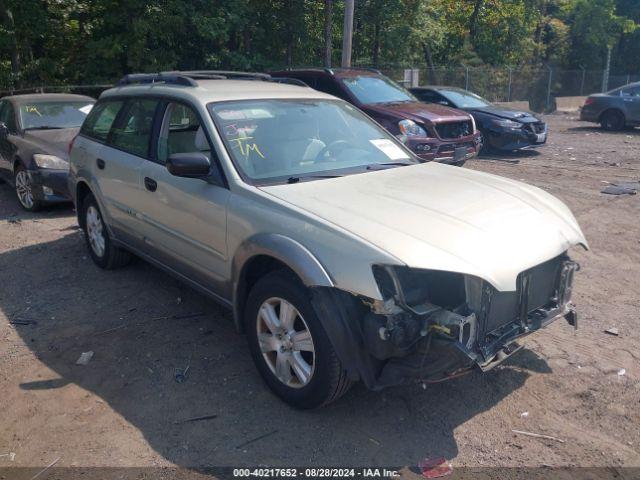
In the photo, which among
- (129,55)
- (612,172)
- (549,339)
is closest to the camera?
(549,339)

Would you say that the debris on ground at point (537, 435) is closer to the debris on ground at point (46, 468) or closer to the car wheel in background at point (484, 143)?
the debris on ground at point (46, 468)

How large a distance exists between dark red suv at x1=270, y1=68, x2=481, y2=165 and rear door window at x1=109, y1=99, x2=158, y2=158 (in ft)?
16.9

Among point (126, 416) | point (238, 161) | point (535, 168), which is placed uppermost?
point (238, 161)

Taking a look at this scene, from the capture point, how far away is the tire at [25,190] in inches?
322

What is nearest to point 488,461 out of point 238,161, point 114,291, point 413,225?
point 413,225

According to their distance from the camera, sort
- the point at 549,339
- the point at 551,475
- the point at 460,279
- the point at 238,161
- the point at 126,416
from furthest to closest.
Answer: the point at 549,339, the point at 238,161, the point at 126,416, the point at 460,279, the point at 551,475

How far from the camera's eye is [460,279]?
3.22 meters

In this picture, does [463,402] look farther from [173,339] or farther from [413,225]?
[173,339]

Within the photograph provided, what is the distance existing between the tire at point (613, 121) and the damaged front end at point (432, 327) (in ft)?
56.0

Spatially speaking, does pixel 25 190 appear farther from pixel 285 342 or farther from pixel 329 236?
pixel 329 236

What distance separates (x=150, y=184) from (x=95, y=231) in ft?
5.37

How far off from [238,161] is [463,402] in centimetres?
211

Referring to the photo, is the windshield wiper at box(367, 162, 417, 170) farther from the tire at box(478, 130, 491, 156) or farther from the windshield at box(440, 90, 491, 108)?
the windshield at box(440, 90, 491, 108)

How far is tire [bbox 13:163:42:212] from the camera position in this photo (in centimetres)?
817
